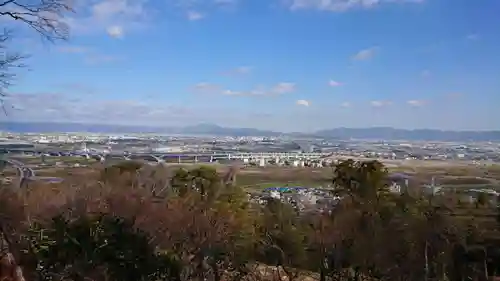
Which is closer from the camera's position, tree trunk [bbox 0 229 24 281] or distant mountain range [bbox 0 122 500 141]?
tree trunk [bbox 0 229 24 281]

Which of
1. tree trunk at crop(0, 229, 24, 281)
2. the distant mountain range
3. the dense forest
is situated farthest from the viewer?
the distant mountain range

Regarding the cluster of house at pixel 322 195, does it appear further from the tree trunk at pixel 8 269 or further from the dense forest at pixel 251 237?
the tree trunk at pixel 8 269

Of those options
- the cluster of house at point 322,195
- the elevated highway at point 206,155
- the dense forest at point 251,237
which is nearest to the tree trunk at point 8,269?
the dense forest at point 251,237

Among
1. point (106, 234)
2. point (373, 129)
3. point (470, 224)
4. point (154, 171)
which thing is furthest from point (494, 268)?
point (373, 129)

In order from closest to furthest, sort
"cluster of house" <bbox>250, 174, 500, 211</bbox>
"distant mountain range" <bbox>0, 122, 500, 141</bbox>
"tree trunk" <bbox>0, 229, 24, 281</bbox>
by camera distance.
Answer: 1. "tree trunk" <bbox>0, 229, 24, 281</bbox>
2. "cluster of house" <bbox>250, 174, 500, 211</bbox>
3. "distant mountain range" <bbox>0, 122, 500, 141</bbox>

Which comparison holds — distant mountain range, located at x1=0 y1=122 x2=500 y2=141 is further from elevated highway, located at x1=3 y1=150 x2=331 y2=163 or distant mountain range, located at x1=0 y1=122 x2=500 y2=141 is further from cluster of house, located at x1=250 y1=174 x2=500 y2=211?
cluster of house, located at x1=250 y1=174 x2=500 y2=211

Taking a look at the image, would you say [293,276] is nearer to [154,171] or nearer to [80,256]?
[80,256]

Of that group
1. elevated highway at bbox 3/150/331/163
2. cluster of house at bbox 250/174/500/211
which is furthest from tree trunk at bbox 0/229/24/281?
elevated highway at bbox 3/150/331/163

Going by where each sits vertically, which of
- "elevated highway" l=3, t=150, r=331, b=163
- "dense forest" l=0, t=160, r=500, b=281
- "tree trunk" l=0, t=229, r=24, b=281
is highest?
"tree trunk" l=0, t=229, r=24, b=281

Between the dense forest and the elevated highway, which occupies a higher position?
the elevated highway
